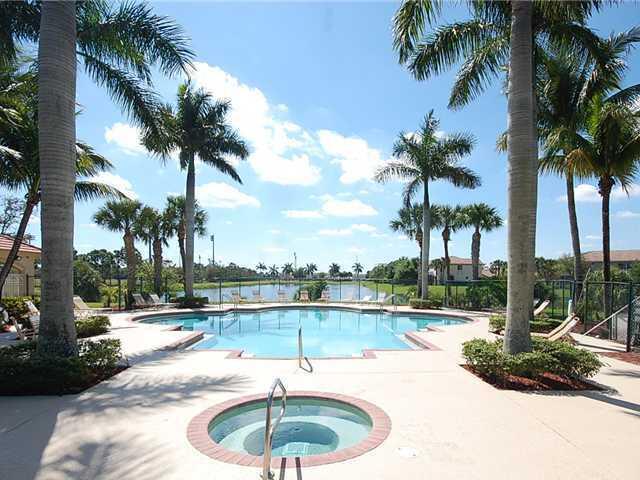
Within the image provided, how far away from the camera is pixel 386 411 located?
480 cm

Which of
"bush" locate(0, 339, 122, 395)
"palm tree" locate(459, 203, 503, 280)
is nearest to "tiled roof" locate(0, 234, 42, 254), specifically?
"bush" locate(0, 339, 122, 395)

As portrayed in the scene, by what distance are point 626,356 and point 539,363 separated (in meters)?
4.29

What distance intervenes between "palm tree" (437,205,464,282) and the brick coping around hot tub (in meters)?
28.7

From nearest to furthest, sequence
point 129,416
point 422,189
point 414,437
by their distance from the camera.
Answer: point 414,437
point 129,416
point 422,189

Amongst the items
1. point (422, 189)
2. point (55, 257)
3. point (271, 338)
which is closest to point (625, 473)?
point (55, 257)

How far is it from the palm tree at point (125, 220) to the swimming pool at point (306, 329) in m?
9.10

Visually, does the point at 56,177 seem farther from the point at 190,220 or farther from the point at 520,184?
the point at 190,220

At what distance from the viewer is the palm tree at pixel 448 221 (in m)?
32.5

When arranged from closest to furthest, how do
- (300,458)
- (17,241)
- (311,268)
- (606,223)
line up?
(300,458) < (17,241) < (606,223) < (311,268)

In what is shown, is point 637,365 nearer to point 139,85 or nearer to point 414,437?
point 414,437

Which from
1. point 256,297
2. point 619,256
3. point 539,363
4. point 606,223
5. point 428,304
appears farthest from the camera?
point 619,256

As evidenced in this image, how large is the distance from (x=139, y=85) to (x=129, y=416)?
791 centimetres

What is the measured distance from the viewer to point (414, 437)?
404cm

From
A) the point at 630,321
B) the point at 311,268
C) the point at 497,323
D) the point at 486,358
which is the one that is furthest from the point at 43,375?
the point at 311,268
